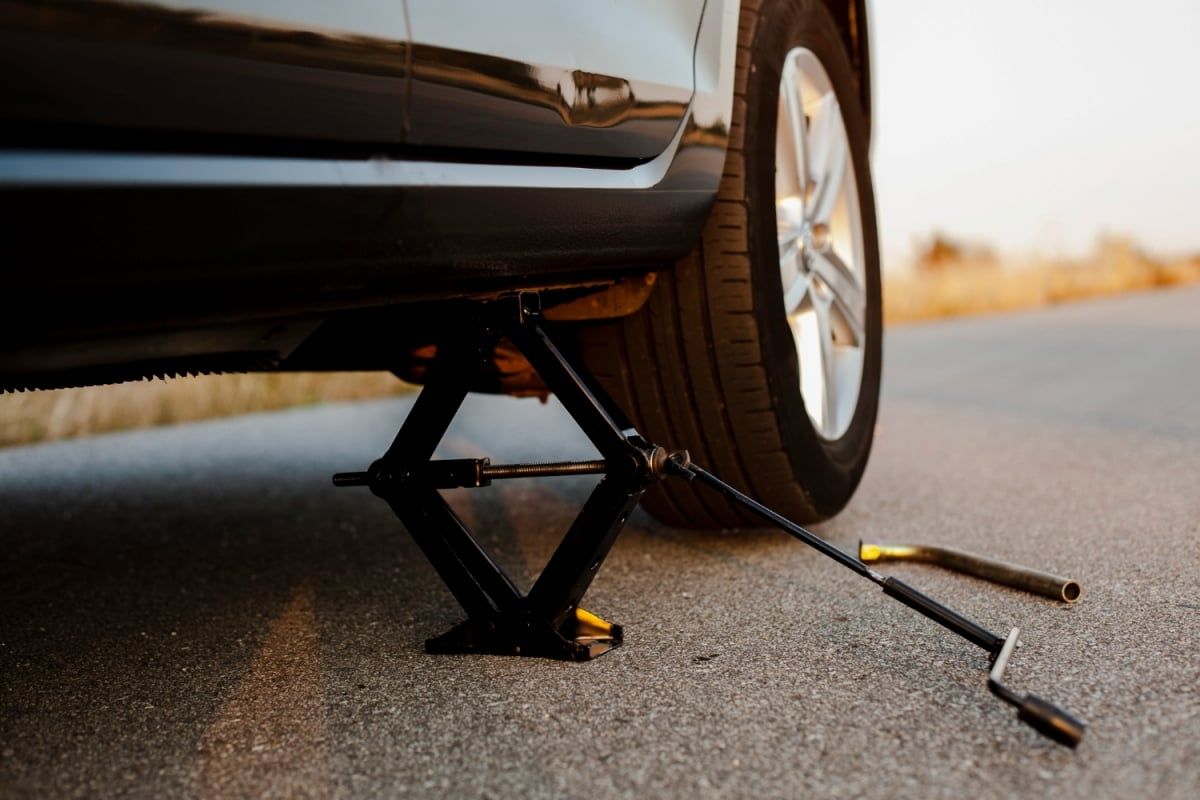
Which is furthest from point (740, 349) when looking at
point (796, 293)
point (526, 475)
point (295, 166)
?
point (295, 166)

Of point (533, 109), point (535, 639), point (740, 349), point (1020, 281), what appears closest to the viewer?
point (533, 109)

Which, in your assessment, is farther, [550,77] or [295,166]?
[550,77]

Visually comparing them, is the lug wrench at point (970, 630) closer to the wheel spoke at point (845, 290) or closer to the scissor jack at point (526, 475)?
the scissor jack at point (526, 475)

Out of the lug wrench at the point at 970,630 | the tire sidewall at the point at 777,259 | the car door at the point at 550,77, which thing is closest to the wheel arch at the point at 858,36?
the tire sidewall at the point at 777,259

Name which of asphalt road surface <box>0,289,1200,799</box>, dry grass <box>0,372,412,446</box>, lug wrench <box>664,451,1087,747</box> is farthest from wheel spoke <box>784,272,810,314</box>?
dry grass <box>0,372,412,446</box>

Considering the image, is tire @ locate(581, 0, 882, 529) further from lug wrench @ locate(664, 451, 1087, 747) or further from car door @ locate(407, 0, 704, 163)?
lug wrench @ locate(664, 451, 1087, 747)

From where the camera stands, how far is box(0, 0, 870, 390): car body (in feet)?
3.26

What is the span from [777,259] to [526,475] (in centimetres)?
68

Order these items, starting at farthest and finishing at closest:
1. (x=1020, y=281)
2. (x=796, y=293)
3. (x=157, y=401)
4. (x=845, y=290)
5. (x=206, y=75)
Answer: (x=1020, y=281), (x=157, y=401), (x=845, y=290), (x=796, y=293), (x=206, y=75)

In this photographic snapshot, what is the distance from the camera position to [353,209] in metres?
1.22

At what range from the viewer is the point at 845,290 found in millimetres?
2467

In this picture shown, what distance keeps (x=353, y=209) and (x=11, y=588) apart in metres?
1.42

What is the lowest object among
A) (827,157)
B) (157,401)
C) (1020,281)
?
(157,401)

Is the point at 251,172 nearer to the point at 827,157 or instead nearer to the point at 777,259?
the point at 777,259
